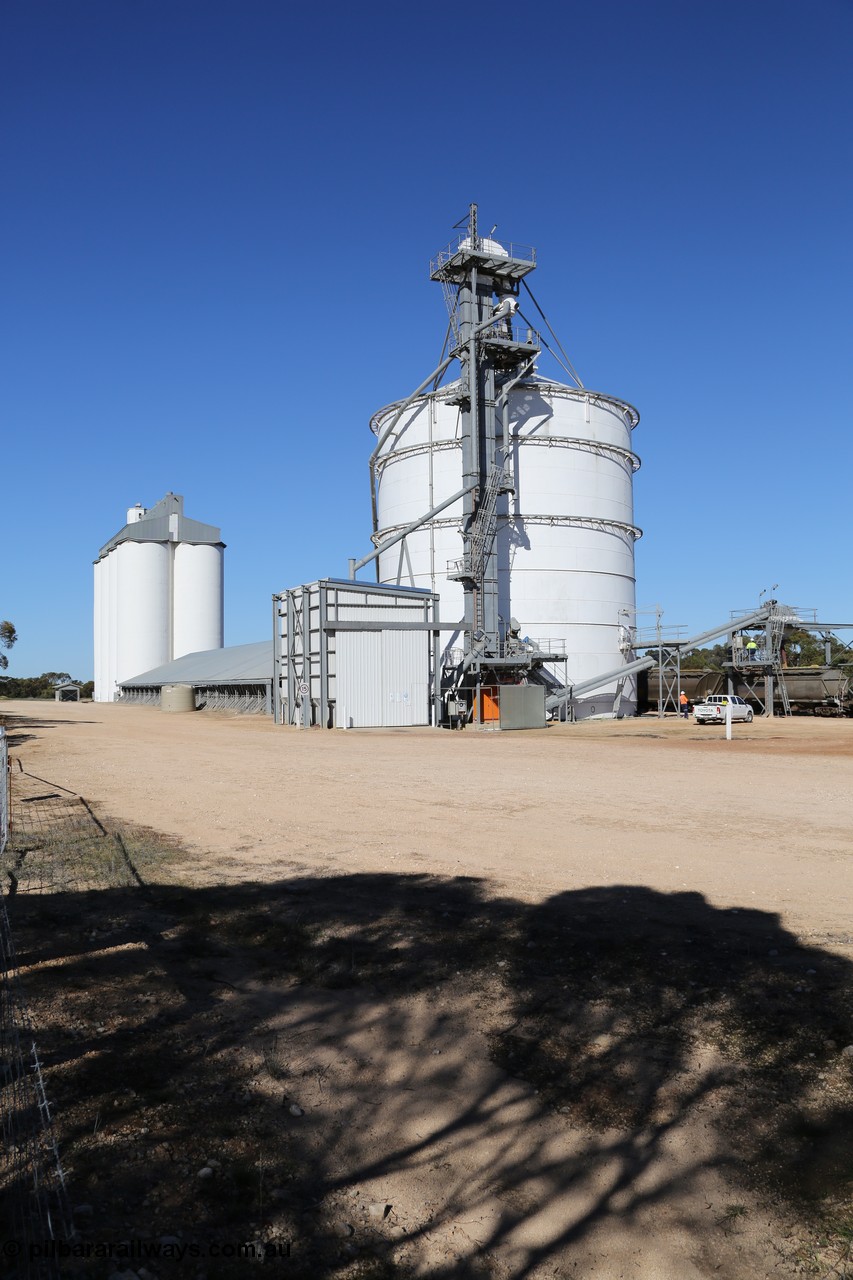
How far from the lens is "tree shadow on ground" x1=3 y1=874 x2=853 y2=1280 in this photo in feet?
12.1

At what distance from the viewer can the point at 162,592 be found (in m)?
77.6

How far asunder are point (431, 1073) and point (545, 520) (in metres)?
40.7

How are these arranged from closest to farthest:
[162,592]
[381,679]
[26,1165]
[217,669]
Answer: [26,1165] < [381,679] < [217,669] < [162,592]

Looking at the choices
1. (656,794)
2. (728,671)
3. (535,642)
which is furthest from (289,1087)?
(728,671)

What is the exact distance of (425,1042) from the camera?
5258 millimetres

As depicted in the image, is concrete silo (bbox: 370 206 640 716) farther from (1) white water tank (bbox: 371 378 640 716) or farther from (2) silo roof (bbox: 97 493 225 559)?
(2) silo roof (bbox: 97 493 225 559)

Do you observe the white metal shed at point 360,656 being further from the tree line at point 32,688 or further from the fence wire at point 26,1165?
the tree line at point 32,688

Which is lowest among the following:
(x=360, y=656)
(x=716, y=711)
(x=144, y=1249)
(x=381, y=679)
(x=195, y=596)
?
(x=144, y=1249)

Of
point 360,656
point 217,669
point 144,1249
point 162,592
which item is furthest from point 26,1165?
point 162,592

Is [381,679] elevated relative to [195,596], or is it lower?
lower

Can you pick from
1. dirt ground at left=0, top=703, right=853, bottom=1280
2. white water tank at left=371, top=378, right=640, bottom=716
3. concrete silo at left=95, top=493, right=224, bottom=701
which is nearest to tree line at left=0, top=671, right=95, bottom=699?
concrete silo at left=95, top=493, right=224, bottom=701

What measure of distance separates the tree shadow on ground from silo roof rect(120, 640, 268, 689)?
136 feet

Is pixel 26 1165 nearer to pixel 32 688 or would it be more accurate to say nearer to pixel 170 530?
pixel 170 530

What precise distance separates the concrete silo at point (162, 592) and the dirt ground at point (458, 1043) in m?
68.4
